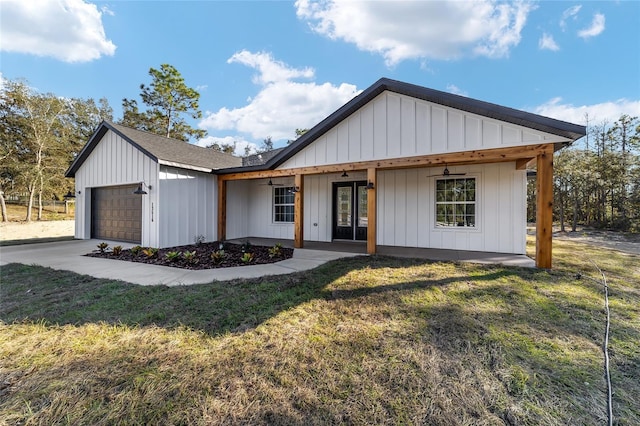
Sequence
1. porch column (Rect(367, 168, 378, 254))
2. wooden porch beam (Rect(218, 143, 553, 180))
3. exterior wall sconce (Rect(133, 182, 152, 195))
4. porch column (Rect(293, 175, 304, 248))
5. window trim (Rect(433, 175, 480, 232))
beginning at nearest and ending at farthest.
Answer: wooden porch beam (Rect(218, 143, 553, 180)) < porch column (Rect(367, 168, 378, 254)) < window trim (Rect(433, 175, 480, 232)) < exterior wall sconce (Rect(133, 182, 152, 195)) < porch column (Rect(293, 175, 304, 248))

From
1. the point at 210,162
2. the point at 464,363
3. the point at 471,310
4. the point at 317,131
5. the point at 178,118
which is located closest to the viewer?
the point at 464,363

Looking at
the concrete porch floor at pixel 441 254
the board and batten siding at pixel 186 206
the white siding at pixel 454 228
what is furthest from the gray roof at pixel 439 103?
the concrete porch floor at pixel 441 254

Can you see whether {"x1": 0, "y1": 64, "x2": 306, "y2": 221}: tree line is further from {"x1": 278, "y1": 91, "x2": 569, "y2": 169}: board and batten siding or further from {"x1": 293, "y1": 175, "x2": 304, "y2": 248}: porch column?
{"x1": 278, "y1": 91, "x2": 569, "y2": 169}: board and batten siding

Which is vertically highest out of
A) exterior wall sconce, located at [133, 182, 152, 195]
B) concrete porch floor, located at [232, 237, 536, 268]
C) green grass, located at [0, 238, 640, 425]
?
exterior wall sconce, located at [133, 182, 152, 195]

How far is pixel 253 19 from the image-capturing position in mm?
10617

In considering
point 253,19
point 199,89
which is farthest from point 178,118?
point 253,19

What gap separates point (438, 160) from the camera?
6309 mm

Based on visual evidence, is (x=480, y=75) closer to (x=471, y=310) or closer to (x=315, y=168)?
(x=315, y=168)

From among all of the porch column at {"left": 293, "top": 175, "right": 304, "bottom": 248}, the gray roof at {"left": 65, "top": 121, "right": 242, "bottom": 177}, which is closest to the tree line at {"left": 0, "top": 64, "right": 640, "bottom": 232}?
the porch column at {"left": 293, "top": 175, "right": 304, "bottom": 248}

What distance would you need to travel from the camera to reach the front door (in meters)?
9.49

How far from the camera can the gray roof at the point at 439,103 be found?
16.6 ft

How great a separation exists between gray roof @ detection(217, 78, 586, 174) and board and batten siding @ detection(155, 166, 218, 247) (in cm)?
212

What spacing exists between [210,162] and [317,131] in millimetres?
4773

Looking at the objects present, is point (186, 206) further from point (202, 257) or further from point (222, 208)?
point (202, 257)
